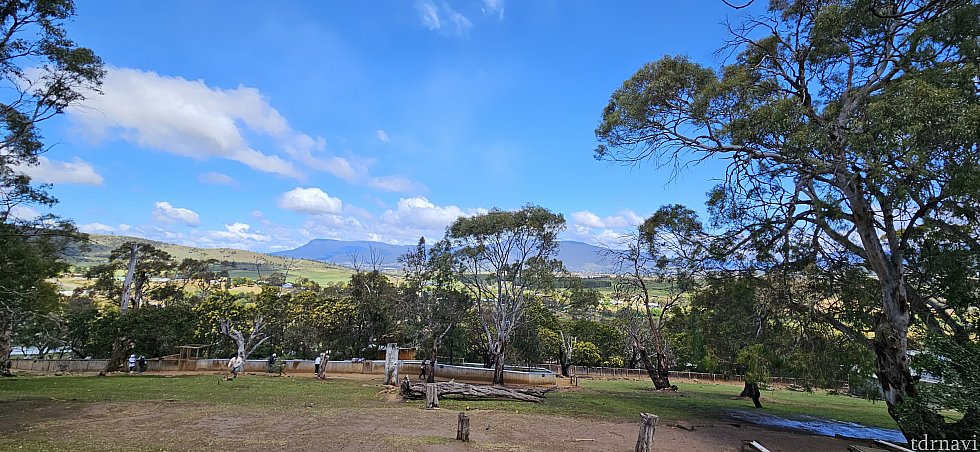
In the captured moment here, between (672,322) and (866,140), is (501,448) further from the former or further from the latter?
(672,322)

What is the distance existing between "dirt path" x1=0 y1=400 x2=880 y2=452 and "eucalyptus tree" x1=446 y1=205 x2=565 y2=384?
443 inches

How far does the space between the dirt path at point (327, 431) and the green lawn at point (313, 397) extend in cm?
138

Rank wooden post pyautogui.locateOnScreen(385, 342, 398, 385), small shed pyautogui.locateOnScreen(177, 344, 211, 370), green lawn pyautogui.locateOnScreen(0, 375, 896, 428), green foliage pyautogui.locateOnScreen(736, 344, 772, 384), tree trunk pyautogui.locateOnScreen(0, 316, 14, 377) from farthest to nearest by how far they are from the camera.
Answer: small shed pyautogui.locateOnScreen(177, 344, 211, 370) → wooden post pyautogui.locateOnScreen(385, 342, 398, 385) → tree trunk pyautogui.locateOnScreen(0, 316, 14, 377) → green foliage pyautogui.locateOnScreen(736, 344, 772, 384) → green lawn pyautogui.locateOnScreen(0, 375, 896, 428)

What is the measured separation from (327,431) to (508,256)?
15466 millimetres

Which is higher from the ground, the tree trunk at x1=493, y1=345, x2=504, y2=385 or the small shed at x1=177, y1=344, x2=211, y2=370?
the tree trunk at x1=493, y1=345, x2=504, y2=385

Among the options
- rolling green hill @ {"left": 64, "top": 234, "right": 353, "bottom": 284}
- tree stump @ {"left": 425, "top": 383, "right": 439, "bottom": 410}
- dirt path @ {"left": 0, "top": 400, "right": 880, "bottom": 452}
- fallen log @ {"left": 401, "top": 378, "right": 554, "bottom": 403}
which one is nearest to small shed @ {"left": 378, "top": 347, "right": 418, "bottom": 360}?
fallen log @ {"left": 401, "top": 378, "right": 554, "bottom": 403}

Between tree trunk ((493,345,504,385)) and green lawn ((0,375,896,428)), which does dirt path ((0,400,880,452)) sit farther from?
tree trunk ((493,345,504,385))

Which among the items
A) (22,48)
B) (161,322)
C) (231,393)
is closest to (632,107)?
(231,393)

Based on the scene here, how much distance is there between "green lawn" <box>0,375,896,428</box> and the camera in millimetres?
13852

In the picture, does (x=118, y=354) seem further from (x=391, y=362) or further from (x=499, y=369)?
(x=499, y=369)

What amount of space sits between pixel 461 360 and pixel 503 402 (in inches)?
675

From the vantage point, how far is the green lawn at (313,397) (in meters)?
13.9

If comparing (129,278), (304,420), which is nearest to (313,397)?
(304,420)

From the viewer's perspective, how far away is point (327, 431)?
32.8 ft
